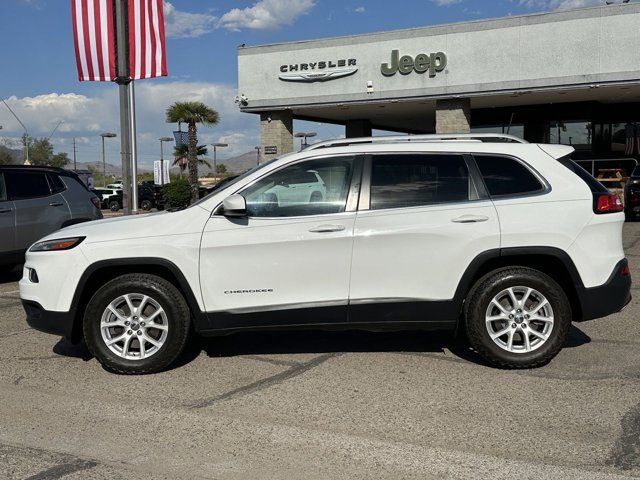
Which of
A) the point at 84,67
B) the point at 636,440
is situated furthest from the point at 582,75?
the point at 636,440

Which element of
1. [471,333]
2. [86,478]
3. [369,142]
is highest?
[369,142]

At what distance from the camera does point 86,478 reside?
348cm

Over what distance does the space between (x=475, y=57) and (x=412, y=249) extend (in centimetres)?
1962

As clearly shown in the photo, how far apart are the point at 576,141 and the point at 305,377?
87.8 ft

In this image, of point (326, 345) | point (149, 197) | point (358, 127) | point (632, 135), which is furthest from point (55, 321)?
point (149, 197)

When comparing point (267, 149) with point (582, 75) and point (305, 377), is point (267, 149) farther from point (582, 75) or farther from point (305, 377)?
point (305, 377)

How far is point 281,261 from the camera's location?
202 inches

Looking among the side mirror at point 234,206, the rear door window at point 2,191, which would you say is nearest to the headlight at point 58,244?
the side mirror at point 234,206

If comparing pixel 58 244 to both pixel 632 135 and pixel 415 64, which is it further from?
pixel 632 135

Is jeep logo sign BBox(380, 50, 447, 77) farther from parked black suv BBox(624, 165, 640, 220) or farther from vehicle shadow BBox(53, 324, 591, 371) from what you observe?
vehicle shadow BBox(53, 324, 591, 371)

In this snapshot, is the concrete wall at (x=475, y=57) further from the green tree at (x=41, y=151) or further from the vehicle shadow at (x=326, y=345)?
the green tree at (x=41, y=151)

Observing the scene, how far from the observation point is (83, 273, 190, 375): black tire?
205 inches

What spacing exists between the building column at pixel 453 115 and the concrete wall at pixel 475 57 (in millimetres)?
465

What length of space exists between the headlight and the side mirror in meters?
1.21
